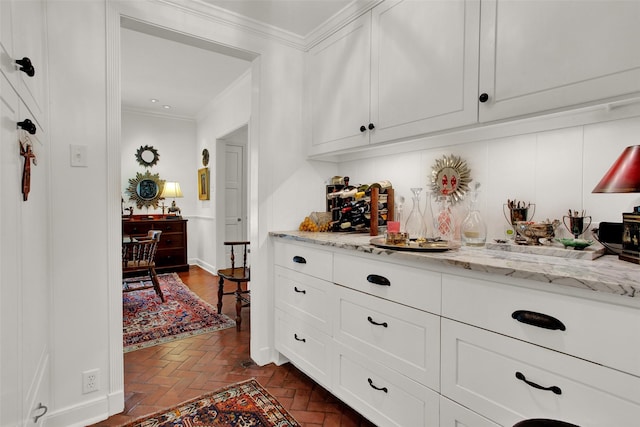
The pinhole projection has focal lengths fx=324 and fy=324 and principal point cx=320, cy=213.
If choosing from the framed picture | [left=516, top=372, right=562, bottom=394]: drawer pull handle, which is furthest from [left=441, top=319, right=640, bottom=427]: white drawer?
the framed picture

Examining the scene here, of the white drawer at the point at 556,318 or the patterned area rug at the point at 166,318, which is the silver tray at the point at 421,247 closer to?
the white drawer at the point at 556,318

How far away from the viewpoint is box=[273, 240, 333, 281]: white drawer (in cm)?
189

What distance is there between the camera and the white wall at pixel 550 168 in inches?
54.0

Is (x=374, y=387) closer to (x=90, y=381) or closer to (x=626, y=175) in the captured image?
(x=626, y=175)

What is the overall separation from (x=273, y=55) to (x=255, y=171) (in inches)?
34.3

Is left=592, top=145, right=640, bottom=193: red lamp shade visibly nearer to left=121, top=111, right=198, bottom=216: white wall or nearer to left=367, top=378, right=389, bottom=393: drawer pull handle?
left=367, top=378, right=389, bottom=393: drawer pull handle

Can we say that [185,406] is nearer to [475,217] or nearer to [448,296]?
[448,296]

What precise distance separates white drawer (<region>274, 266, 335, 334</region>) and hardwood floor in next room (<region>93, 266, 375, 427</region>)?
1.45ft

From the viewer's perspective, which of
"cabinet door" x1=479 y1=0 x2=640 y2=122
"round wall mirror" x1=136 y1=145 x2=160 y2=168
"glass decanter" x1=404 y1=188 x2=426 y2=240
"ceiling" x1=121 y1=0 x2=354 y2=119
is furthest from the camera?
"round wall mirror" x1=136 y1=145 x2=160 y2=168

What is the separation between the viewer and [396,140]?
1.85 meters

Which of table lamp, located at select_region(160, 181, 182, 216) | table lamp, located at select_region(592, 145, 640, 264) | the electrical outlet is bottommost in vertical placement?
the electrical outlet

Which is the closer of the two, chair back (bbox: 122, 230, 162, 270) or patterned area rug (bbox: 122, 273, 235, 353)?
patterned area rug (bbox: 122, 273, 235, 353)

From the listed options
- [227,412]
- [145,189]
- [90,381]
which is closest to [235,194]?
[145,189]

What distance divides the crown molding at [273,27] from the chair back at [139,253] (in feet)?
8.43
